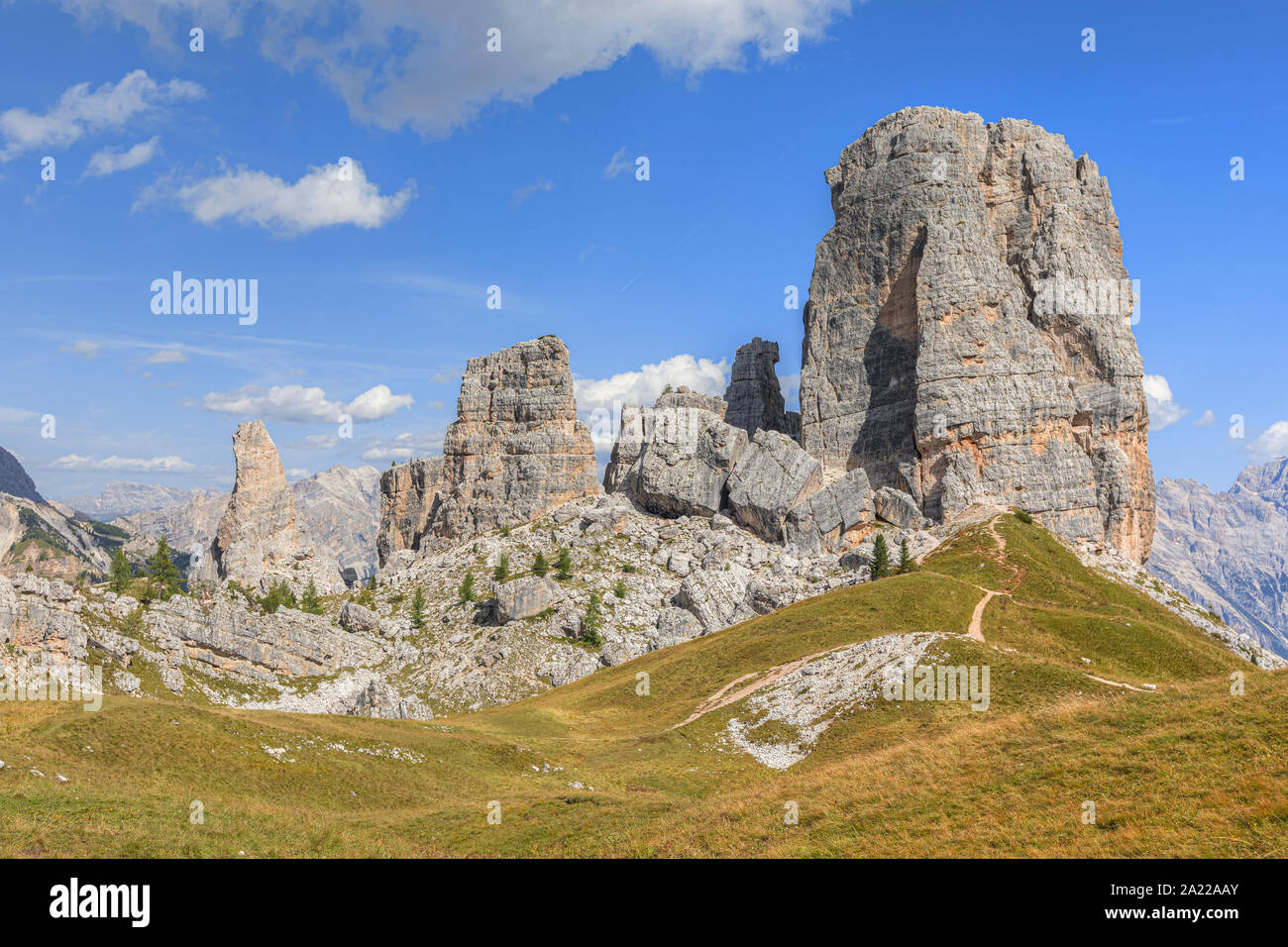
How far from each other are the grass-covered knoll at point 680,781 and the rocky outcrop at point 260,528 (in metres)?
112

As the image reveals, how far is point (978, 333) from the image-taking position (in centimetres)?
13575

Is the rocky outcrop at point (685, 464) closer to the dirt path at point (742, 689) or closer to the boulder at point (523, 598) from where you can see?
the boulder at point (523, 598)

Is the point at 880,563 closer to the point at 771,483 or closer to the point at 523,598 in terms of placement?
the point at 771,483

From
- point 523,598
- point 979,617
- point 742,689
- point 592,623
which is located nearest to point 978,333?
point 979,617

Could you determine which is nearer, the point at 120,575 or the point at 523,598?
the point at 120,575

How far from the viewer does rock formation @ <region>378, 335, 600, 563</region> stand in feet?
505

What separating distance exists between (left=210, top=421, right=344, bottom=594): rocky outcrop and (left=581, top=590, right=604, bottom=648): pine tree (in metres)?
67.3

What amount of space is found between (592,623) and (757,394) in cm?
7740

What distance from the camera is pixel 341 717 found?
59094mm

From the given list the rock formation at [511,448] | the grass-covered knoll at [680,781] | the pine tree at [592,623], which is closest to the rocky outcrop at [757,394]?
the rock formation at [511,448]

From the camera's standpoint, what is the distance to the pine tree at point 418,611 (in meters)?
117

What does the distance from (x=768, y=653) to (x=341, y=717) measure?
126 ft

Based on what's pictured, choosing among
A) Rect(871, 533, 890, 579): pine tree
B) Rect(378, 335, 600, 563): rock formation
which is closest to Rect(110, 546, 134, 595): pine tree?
Rect(378, 335, 600, 563): rock formation
